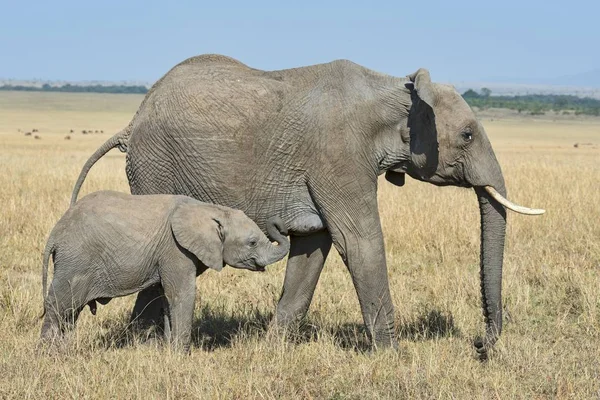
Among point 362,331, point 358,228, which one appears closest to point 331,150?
point 358,228

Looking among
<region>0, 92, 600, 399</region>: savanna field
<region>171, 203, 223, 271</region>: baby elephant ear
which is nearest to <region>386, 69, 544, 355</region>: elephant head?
<region>0, 92, 600, 399</region>: savanna field

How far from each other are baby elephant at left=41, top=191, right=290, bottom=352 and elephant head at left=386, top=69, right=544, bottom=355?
1519 millimetres

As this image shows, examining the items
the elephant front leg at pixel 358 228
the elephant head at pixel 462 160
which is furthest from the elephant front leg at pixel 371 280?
the elephant head at pixel 462 160

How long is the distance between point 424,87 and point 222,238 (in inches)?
71.5

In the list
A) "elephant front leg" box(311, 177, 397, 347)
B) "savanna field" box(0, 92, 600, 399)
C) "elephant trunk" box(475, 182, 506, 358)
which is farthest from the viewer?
"elephant trunk" box(475, 182, 506, 358)

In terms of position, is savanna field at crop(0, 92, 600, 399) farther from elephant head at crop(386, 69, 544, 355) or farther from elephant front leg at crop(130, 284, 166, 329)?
elephant head at crop(386, 69, 544, 355)

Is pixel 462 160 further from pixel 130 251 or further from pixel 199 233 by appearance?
pixel 130 251

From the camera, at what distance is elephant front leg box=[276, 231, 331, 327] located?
784 cm

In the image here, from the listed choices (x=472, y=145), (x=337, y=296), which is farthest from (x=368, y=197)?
(x=337, y=296)

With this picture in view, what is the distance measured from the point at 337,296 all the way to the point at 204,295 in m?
1.31

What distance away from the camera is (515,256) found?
11.2m

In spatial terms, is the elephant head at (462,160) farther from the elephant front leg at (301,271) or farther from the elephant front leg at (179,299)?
the elephant front leg at (179,299)

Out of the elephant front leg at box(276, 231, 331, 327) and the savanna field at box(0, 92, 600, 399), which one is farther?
the elephant front leg at box(276, 231, 331, 327)

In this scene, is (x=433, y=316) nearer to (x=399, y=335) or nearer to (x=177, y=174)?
(x=399, y=335)
